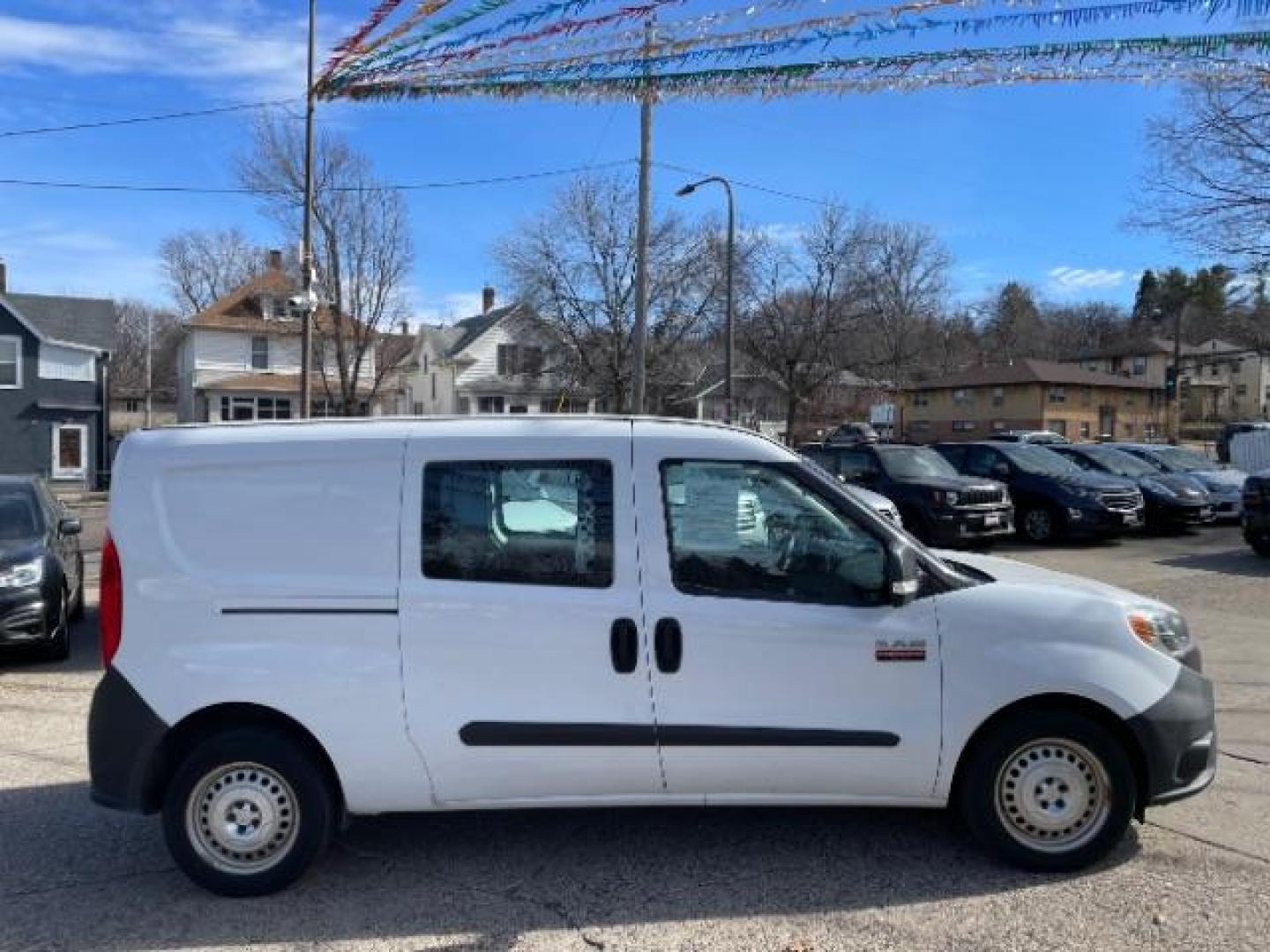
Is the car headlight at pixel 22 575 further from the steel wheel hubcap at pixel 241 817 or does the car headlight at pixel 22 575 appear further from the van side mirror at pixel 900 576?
the van side mirror at pixel 900 576

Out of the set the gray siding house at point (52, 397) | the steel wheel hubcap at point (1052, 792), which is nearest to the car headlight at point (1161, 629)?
the steel wheel hubcap at point (1052, 792)

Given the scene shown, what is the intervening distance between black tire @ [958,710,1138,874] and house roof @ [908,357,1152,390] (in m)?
59.7


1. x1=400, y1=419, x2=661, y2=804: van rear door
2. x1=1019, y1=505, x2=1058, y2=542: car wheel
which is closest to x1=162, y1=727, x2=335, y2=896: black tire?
x1=400, y1=419, x2=661, y2=804: van rear door

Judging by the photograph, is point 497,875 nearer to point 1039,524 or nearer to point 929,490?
point 929,490

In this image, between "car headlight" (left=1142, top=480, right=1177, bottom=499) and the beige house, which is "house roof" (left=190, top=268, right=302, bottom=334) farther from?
"car headlight" (left=1142, top=480, right=1177, bottom=499)

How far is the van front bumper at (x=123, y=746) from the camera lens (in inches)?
155

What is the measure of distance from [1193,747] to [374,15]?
212 inches

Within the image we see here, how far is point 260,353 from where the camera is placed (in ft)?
163

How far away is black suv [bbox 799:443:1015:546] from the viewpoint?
15086 millimetres

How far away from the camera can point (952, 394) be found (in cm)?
6706

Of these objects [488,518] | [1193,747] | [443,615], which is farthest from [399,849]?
[1193,747]

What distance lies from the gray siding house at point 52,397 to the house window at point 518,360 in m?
15.5

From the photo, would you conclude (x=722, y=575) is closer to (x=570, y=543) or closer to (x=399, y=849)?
(x=570, y=543)

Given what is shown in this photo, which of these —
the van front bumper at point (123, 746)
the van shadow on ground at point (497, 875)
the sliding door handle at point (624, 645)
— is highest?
the sliding door handle at point (624, 645)
